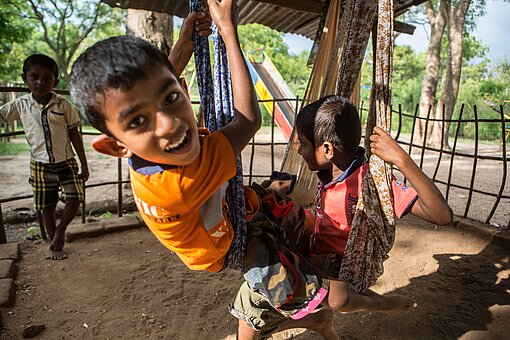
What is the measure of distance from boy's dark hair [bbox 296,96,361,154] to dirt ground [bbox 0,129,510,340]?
4.02 ft

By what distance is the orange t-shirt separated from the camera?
0.88 m

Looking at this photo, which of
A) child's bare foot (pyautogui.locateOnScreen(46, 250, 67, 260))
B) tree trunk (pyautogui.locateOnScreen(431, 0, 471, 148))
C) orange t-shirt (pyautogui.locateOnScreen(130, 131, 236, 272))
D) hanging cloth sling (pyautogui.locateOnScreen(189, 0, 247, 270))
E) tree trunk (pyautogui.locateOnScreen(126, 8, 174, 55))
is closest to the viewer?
orange t-shirt (pyautogui.locateOnScreen(130, 131, 236, 272))

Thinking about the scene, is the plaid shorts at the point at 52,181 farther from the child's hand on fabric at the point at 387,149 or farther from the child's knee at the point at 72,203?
the child's hand on fabric at the point at 387,149

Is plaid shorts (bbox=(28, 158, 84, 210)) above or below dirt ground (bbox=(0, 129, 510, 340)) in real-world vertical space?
above

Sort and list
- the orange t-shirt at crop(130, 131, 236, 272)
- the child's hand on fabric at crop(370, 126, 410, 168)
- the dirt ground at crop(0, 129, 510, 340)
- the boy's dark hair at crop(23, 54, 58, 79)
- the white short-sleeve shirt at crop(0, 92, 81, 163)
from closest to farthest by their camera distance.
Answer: the orange t-shirt at crop(130, 131, 236, 272) < the child's hand on fabric at crop(370, 126, 410, 168) < the dirt ground at crop(0, 129, 510, 340) < the boy's dark hair at crop(23, 54, 58, 79) < the white short-sleeve shirt at crop(0, 92, 81, 163)

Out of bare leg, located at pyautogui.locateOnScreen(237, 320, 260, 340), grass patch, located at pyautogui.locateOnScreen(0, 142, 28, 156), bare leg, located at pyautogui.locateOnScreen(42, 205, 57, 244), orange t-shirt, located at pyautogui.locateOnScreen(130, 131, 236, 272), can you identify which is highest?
orange t-shirt, located at pyautogui.locateOnScreen(130, 131, 236, 272)

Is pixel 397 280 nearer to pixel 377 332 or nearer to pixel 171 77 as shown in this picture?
pixel 377 332

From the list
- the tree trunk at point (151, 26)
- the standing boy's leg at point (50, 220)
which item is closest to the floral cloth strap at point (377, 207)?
the standing boy's leg at point (50, 220)

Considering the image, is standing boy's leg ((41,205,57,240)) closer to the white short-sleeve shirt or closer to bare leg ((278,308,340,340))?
the white short-sleeve shirt

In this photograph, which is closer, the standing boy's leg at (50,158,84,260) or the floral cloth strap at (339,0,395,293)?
the floral cloth strap at (339,0,395,293)

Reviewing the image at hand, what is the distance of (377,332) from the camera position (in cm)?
203

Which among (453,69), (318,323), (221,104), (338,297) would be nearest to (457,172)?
(453,69)

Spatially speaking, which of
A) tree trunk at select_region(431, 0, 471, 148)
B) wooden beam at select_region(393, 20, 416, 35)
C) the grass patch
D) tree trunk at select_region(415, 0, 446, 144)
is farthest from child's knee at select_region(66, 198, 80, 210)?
tree trunk at select_region(431, 0, 471, 148)

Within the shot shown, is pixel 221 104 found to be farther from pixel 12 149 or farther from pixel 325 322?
pixel 12 149
